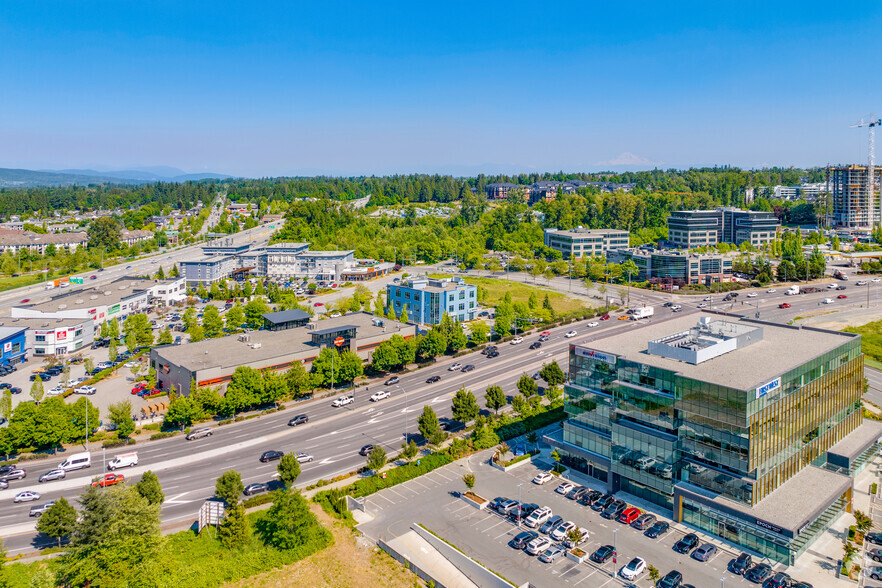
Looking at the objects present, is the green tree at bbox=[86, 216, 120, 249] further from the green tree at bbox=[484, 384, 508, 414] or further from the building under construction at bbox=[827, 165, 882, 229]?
the building under construction at bbox=[827, 165, 882, 229]

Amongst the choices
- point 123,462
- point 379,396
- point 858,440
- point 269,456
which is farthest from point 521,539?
point 123,462

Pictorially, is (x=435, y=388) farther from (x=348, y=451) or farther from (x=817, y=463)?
(x=817, y=463)

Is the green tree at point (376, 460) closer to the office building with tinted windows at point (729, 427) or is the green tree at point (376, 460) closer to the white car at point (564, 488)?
the white car at point (564, 488)

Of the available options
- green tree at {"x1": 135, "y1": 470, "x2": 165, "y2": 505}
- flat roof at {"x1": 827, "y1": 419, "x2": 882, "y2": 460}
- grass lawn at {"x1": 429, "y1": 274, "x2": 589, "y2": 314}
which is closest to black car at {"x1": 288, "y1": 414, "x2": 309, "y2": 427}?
green tree at {"x1": 135, "y1": 470, "x2": 165, "y2": 505}

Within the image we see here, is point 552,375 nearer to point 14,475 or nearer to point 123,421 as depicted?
point 123,421

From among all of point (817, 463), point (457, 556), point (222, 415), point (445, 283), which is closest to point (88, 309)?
point (222, 415)

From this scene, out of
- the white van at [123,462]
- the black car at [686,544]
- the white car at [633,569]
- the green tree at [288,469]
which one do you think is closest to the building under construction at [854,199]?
the black car at [686,544]
